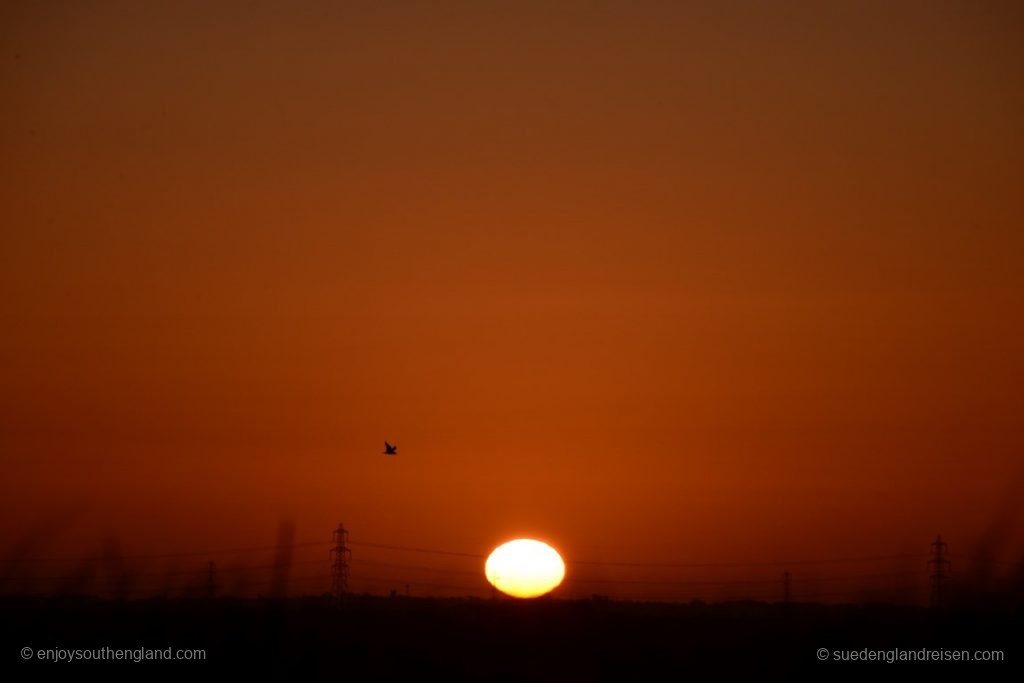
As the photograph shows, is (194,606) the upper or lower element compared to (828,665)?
upper

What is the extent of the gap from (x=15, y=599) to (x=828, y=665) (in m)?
18.8

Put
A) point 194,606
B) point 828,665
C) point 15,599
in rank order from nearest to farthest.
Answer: point 828,665, point 194,606, point 15,599

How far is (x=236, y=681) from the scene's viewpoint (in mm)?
22312

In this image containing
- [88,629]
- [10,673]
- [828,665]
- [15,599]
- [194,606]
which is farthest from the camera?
[15,599]

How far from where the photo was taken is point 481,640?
27.7 metres

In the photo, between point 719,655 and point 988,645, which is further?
point 719,655

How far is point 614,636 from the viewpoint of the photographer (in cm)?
2802

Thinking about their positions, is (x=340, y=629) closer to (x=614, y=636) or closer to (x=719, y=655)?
(x=614, y=636)

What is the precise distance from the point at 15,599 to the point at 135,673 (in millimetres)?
11122

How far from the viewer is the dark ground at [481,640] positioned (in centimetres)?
2306

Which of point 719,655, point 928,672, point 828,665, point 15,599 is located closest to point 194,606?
point 15,599

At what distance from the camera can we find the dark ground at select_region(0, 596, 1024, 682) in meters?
23.1

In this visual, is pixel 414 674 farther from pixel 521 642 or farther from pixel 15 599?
pixel 15 599

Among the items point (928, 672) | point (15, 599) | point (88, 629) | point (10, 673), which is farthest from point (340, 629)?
point (928, 672)
